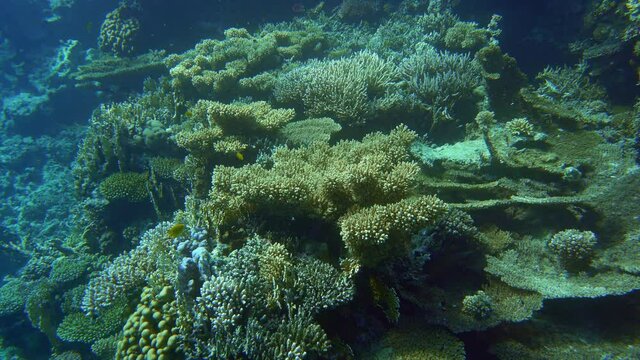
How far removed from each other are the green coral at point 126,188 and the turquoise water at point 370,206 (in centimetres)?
4

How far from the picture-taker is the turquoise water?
3.42m

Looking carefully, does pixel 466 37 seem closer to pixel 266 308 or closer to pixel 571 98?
pixel 571 98

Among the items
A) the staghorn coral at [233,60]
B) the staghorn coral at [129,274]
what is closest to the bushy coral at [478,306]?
the staghorn coral at [129,274]

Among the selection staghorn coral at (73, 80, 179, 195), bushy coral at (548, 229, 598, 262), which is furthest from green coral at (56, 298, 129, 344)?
bushy coral at (548, 229, 598, 262)

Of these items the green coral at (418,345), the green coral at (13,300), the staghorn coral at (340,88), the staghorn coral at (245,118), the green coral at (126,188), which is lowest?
the green coral at (13,300)

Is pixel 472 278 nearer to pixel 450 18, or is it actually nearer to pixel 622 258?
pixel 622 258

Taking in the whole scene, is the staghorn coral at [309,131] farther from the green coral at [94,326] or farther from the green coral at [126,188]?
the green coral at [94,326]

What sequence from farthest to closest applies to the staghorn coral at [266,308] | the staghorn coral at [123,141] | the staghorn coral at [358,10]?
the staghorn coral at [358,10], the staghorn coral at [123,141], the staghorn coral at [266,308]

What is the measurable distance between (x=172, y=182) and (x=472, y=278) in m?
5.67

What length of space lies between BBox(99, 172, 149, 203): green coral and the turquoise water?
4 cm

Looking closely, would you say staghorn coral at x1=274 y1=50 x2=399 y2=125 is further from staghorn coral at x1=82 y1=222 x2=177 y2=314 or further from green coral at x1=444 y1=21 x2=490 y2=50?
staghorn coral at x1=82 y1=222 x2=177 y2=314

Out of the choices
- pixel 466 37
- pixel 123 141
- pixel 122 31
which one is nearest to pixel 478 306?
pixel 466 37

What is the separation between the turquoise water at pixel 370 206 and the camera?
11.2 feet

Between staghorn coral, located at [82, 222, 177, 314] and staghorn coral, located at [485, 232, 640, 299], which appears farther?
staghorn coral, located at [82, 222, 177, 314]
